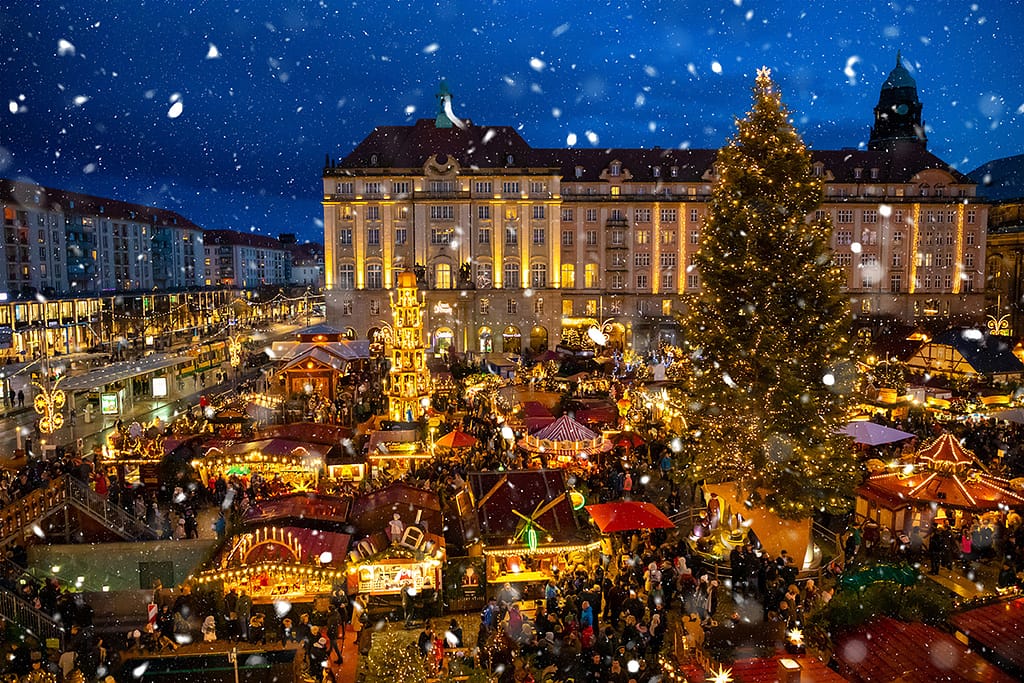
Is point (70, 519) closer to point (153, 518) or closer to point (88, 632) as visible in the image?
point (153, 518)

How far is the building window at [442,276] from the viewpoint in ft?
160

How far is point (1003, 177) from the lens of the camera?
282 feet

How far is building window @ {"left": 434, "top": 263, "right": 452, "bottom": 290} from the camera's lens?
160 feet

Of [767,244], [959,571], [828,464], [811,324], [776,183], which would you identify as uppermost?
[776,183]

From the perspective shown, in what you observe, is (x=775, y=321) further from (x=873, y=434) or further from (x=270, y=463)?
(x=270, y=463)

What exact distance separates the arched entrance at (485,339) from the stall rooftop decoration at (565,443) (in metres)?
28.5

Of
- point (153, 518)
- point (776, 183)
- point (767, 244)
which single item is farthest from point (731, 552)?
point (153, 518)

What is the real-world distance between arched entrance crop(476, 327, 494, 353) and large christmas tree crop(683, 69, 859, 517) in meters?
34.0

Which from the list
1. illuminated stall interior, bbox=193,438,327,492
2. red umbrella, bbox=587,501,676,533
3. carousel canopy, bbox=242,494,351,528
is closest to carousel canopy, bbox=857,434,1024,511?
red umbrella, bbox=587,501,676,533

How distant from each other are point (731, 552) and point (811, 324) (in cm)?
485

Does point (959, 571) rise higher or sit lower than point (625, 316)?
lower

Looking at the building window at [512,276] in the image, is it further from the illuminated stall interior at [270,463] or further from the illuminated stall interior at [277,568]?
the illuminated stall interior at [277,568]

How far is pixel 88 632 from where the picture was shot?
1166 cm

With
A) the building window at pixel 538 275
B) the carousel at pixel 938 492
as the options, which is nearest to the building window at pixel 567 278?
the building window at pixel 538 275
